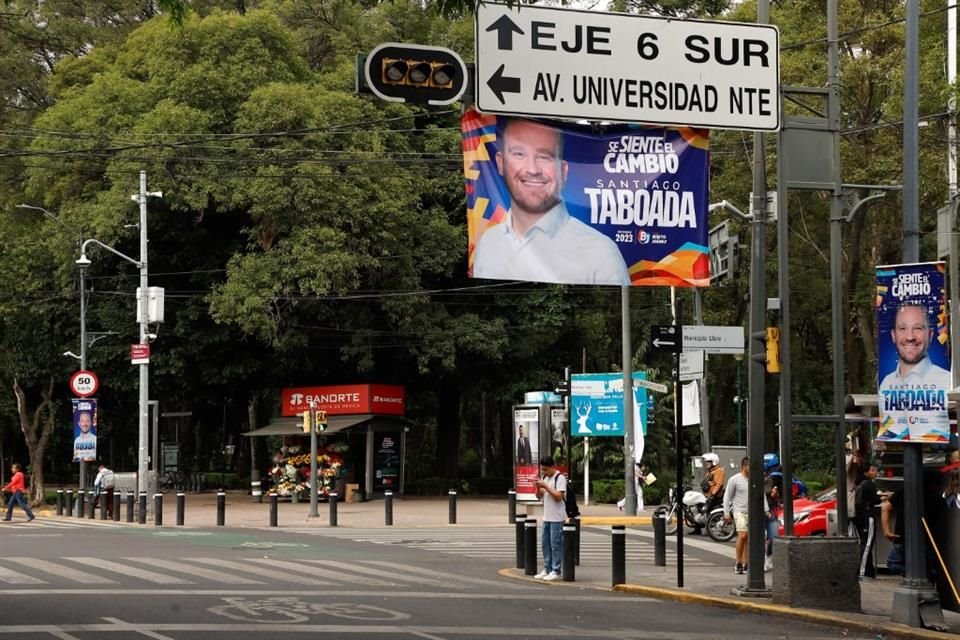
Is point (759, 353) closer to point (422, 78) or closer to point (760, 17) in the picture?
point (760, 17)

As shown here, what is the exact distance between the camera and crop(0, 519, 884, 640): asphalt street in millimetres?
13211

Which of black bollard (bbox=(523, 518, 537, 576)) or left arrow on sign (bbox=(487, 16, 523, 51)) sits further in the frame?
black bollard (bbox=(523, 518, 537, 576))

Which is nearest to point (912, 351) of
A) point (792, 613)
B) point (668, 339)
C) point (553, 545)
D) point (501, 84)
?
point (792, 613)

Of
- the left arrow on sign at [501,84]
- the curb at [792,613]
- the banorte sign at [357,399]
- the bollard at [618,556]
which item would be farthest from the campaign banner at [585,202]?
the banorte sign at [357,399]

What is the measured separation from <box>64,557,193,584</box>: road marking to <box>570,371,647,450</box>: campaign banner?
2084cm

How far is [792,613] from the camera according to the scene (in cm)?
1491

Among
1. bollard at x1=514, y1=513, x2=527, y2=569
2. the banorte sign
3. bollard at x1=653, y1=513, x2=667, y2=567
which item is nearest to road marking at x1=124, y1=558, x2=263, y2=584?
bollard at x1=514, y1=513, x2=527, y2=569

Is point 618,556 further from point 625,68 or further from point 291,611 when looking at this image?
point 625,68

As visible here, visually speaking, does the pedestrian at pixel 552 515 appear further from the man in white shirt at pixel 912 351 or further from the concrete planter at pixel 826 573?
the man in white shirt at pixel 912 351

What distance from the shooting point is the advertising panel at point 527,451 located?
40.2m

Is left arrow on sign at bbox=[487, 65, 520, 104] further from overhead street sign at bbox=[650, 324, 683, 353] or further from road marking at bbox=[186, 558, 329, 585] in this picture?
road marking at bbox=[186, 558, 329, 585]

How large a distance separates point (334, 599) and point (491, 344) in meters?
31.6

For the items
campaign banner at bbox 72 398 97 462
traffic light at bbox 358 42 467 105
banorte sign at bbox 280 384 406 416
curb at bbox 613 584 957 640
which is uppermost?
traffic light at bbox 358 42 467 105

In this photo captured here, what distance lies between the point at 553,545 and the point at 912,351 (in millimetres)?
6529
